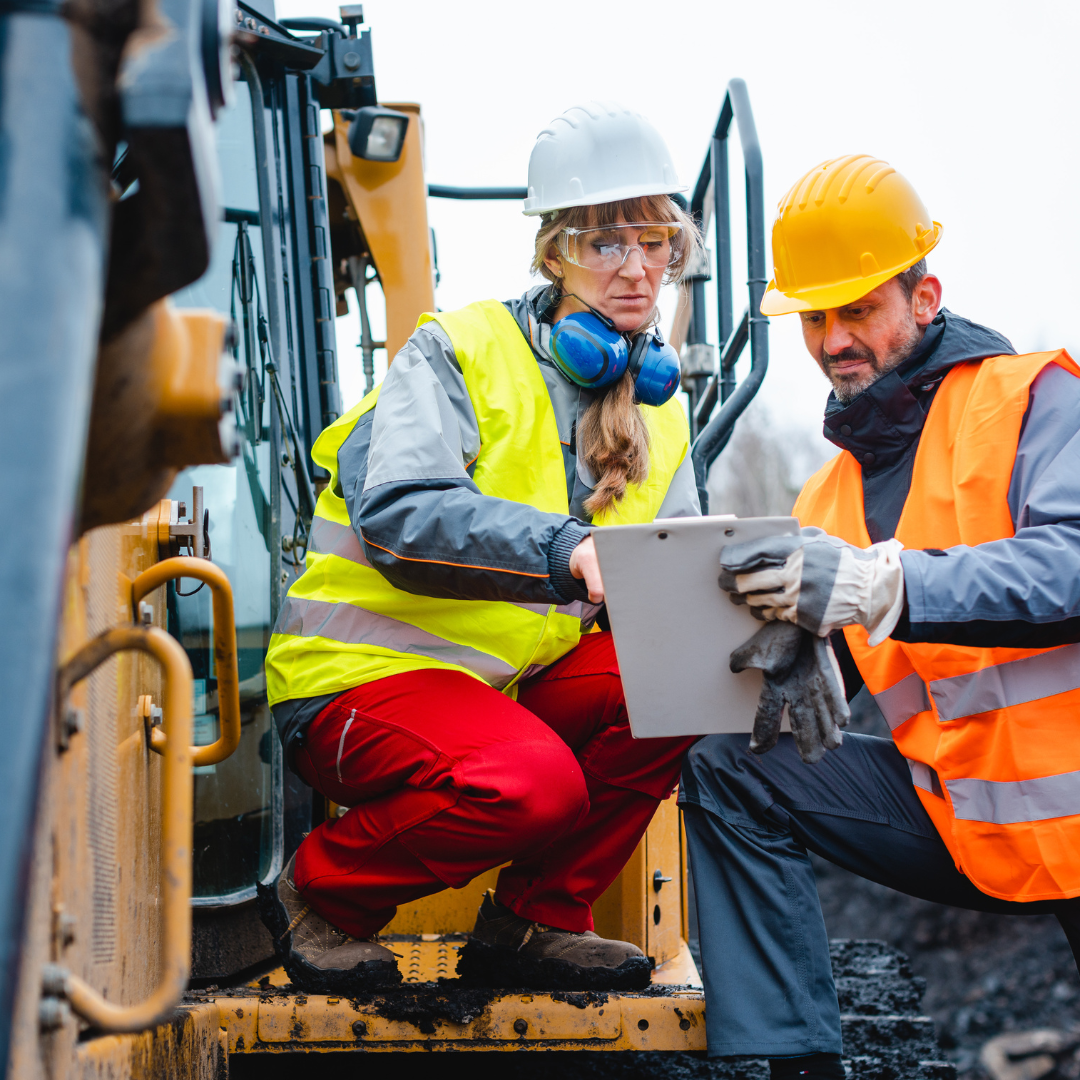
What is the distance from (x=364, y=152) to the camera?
358 centimetres

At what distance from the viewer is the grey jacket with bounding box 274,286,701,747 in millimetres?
1943

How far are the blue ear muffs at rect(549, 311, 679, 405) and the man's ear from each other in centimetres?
56

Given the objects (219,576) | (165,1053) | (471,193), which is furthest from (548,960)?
(471,193)

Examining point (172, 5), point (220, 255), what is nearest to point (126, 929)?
point (172, 5)

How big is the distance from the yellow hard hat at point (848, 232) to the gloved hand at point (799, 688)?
3.02 feet

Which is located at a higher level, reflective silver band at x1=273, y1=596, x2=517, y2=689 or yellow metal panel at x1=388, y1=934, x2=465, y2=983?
reflective silver band at x1=273, y1=596, x2=517, y2=689

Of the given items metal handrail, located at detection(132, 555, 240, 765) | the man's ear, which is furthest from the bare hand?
the man's ear

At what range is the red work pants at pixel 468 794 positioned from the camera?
6.43 ft

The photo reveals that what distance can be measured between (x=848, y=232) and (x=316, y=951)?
181cm

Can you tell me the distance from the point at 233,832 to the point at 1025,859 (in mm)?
1562

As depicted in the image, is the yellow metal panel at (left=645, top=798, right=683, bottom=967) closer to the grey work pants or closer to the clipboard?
the grey work pants

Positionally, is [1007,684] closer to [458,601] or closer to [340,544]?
[458,601]

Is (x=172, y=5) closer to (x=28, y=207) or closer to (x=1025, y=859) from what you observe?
(x=28, y=207)

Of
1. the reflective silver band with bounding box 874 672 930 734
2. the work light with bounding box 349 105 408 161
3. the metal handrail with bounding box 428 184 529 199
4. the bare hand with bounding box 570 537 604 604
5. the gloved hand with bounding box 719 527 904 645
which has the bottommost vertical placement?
the reflective silver band with bounding box 874 672 930 734
